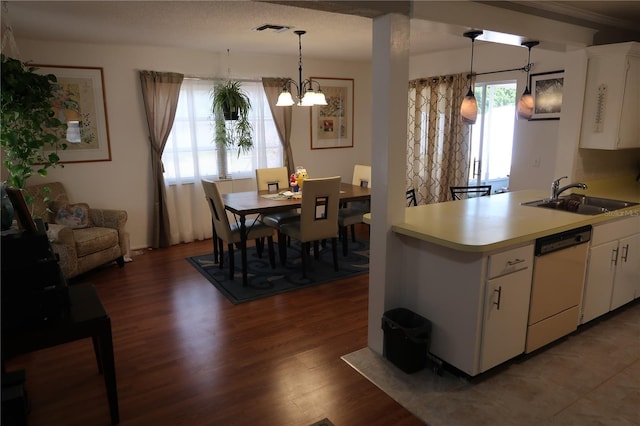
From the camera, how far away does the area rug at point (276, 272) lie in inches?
154

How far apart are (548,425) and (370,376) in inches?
36.8

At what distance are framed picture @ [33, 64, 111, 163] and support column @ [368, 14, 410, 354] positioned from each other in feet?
12.0

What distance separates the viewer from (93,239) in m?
4.23

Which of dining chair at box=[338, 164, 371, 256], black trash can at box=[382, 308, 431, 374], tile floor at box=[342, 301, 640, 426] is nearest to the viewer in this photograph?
tile floor at box=[342, 301, 640, 426]

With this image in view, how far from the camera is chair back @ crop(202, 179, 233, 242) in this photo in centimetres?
401

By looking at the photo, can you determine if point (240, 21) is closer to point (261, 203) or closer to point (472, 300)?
point (261, 203)

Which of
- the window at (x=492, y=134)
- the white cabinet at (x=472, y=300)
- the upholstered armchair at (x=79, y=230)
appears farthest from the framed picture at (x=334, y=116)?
the white cabinet at (x=472, y=300)

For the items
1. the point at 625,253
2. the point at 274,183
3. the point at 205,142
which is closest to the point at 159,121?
the point at 205,142

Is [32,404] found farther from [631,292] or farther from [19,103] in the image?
[631,292]

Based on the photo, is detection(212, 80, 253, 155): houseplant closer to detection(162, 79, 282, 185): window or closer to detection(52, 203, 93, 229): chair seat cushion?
detection(162, 79, 282, 185): window

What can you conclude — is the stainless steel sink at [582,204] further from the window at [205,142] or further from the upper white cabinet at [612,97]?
the window at [205,142]

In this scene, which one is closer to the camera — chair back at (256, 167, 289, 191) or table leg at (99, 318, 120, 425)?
table leg at (99, 318, 120, 425)

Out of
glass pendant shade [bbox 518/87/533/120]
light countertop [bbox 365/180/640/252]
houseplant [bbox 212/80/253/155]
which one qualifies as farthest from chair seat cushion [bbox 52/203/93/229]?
glass pendant shade [bbox 518/87/533/120]

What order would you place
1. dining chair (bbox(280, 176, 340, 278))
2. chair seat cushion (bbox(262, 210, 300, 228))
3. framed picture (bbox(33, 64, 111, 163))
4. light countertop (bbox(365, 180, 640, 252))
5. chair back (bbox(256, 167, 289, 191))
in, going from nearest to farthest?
light countertop (bbox(365, 180, 640, 252)) < dining chair (bbox(280, 176, 340, 278)) < chair seat cushion (bbox(262, 210, 300, 228)) < framed picture (bbox(33, 64, 111, 163)) < chair back (bbox(256, 167, 289, 191))
